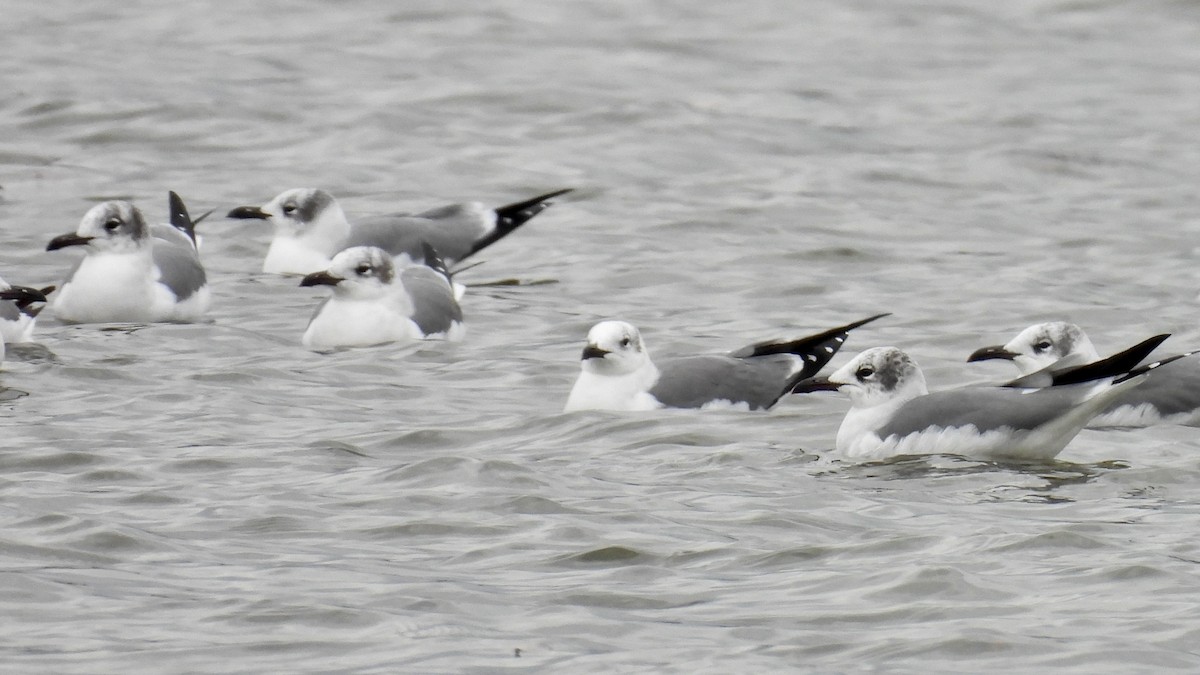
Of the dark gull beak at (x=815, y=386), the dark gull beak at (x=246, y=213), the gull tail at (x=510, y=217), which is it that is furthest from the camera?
the gull tail at (x=510, y=217)

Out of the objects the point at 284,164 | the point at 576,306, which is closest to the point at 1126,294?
the point at 576,306

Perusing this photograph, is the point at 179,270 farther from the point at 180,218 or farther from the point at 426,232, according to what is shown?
the point at 426,232

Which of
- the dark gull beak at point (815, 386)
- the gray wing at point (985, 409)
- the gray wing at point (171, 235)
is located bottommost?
the gray wing at point (985, 409)

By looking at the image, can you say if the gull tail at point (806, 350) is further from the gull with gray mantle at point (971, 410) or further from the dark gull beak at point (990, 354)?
the gull with gray mantle at point (971, 410)

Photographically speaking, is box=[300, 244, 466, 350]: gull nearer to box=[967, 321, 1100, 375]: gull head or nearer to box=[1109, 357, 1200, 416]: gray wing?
box=[967, 321, 1100, 375]: gull head

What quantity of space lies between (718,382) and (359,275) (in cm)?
281

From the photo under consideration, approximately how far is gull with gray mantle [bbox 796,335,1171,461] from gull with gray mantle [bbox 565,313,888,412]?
2.39 feet

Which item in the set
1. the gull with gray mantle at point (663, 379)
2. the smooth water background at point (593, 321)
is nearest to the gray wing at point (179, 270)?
the smooth water background at point (593, 321)

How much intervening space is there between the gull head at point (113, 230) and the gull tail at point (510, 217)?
9.11ft

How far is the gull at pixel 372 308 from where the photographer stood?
40.9ft

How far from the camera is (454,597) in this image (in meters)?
7.37

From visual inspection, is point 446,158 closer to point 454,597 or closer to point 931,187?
point 931,187

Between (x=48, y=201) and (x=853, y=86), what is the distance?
816 centimetres

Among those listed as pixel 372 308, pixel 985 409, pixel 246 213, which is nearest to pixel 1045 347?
pixel 985 409
